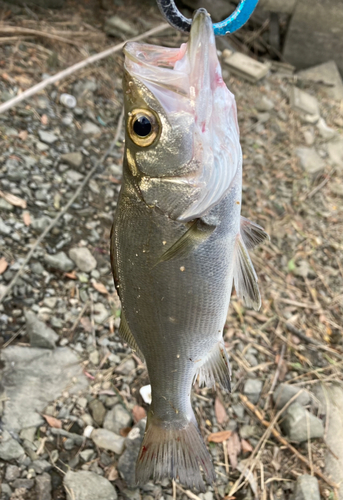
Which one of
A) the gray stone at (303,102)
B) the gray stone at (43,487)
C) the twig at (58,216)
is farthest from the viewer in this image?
the gray stone at (303,102)

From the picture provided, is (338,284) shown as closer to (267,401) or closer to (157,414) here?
(267,401)

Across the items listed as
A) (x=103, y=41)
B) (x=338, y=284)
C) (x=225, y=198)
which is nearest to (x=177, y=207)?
(x=225, y=198)

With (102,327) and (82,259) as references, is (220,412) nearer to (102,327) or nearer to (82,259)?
(102,327)

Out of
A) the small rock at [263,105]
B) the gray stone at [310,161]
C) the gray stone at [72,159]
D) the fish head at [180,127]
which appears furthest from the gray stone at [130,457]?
the small rock at [263,105]

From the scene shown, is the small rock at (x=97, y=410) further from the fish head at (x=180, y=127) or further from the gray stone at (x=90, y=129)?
the gray stone at (x=90, y=129)

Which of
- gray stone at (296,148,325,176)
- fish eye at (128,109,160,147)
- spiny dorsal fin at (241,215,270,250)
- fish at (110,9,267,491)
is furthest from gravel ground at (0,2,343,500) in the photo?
fish eye at (128,109,160,147)

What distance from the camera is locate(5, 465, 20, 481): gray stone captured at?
2.34 meters

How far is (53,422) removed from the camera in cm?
265

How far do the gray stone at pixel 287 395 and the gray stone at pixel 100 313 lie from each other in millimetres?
1413

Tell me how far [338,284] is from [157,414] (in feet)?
10.5

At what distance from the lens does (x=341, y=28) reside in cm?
718

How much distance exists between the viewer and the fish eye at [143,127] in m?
1.42

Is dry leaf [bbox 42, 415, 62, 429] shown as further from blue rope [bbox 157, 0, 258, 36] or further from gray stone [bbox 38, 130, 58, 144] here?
gray stone [bbox 38, 130, 58, 144]

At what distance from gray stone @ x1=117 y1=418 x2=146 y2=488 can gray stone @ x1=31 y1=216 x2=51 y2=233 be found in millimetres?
1707
